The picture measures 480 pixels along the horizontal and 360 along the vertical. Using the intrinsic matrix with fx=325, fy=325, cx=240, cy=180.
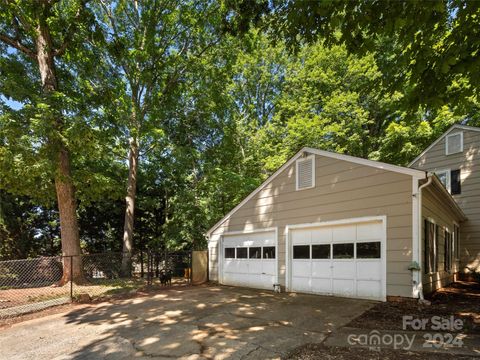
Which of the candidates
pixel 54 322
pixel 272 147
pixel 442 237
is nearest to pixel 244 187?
pixel 272 147

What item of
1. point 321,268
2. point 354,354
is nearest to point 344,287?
point 321,268

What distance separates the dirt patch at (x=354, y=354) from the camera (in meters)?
4.43

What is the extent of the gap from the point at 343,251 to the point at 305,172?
2.69m

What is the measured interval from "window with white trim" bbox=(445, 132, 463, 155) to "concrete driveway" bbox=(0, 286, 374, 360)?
1034cm

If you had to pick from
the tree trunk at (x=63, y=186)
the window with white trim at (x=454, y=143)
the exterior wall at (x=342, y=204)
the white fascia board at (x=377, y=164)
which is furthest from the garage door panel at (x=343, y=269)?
the window with white trim at (x=454, y=143)

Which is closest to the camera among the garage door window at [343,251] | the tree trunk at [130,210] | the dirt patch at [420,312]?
the dirt patch at [420,312]

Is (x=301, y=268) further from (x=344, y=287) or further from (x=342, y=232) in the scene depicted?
(x=342, y=232)

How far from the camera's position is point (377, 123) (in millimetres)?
21891

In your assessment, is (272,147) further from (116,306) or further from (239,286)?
(116,306)

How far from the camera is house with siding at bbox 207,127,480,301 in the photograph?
26.1 feet

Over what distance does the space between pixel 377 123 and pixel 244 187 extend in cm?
1056

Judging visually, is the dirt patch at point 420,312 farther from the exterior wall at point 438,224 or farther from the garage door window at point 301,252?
the garage door window at point 301,252

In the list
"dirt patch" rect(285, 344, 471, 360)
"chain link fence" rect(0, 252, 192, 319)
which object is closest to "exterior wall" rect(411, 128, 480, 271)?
"dirt patch" rect(285, 344, 471, 360)

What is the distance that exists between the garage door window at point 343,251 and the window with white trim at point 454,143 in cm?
937
